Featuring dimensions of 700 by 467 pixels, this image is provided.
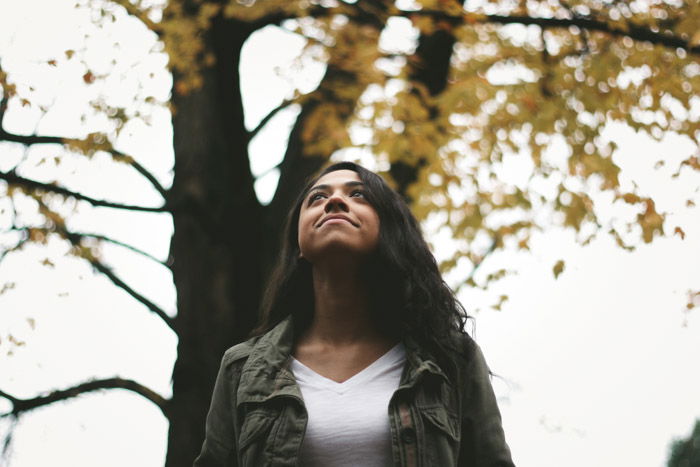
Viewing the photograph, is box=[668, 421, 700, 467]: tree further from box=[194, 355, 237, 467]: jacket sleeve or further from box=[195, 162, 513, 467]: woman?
box=[194, 355, 237, 467]: jacket sleeve

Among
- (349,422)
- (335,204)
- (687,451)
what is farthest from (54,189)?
(687,451)

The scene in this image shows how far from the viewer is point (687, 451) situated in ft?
127

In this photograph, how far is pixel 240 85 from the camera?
6.50 m

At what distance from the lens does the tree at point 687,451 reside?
125 feet

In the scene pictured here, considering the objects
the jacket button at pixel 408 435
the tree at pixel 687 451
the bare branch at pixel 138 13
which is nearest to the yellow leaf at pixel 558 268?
the bare branch at pixel 138 13

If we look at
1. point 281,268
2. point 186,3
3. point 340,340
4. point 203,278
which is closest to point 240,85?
point 186,3

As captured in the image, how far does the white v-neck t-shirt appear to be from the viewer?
7.41 ft

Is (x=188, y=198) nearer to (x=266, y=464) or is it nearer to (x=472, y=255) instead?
(x=472, y=255)

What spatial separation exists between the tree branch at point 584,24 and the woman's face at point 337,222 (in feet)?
11.1

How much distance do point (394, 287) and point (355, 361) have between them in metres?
0.32

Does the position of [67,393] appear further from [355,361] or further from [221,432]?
[355,361]

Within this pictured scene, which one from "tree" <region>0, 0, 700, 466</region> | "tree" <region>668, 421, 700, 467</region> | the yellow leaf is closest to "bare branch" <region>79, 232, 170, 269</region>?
"tree" <region>0, 0, 700, 466</region>

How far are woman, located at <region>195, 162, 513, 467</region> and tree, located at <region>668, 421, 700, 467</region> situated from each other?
3952 cm

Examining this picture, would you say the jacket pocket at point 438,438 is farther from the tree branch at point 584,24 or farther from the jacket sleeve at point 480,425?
the tree branch at point 584,24
